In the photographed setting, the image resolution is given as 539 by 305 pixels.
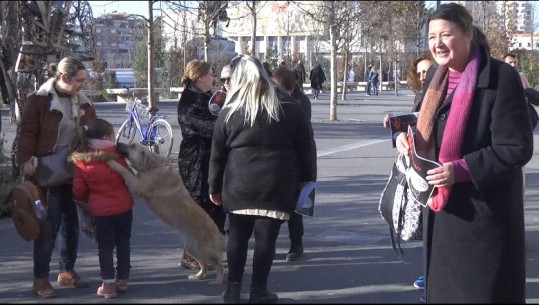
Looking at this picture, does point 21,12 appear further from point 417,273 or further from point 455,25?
point 455,25

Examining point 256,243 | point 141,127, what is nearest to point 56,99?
point 256,243

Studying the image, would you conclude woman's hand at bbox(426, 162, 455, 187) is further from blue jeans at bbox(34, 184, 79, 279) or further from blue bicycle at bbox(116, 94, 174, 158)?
blue bicycle at bbox(116, 94, 174, 158)

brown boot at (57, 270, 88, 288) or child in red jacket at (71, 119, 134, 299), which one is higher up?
child in red jacket at (71, 119, 134, 299)

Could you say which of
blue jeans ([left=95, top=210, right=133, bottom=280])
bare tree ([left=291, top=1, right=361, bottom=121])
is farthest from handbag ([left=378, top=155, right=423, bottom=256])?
bare tree ([left=291, top=1, right=361, bottom=121])

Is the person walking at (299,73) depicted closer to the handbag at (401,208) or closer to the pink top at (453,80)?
the handbag at (401,208)

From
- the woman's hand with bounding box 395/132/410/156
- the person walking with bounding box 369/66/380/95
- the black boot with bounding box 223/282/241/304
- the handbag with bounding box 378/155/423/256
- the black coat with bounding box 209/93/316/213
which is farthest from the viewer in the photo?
the person walking with bounding box 369/66/380/95

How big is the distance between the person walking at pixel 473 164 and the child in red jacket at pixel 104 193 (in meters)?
2.71

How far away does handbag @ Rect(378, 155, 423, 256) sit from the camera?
4328 mm

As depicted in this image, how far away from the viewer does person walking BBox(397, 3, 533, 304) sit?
3.71 metres

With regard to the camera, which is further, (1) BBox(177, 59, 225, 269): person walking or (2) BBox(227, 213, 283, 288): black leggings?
(1) BBox(177, 59, 225, 269): person walking

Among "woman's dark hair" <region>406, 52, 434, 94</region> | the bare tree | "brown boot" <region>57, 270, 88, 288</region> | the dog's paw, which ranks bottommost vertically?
the dog's paw

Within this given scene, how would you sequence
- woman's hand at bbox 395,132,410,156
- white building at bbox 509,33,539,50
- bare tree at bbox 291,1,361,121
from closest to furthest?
1. woman's hand at bbox 395,132,410,156
2. bare tree at bbox 291,1,361,121
3. white building at bbox 509,33,539,50

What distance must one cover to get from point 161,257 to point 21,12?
98.2 inches

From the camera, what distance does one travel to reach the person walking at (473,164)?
12.2 ft
